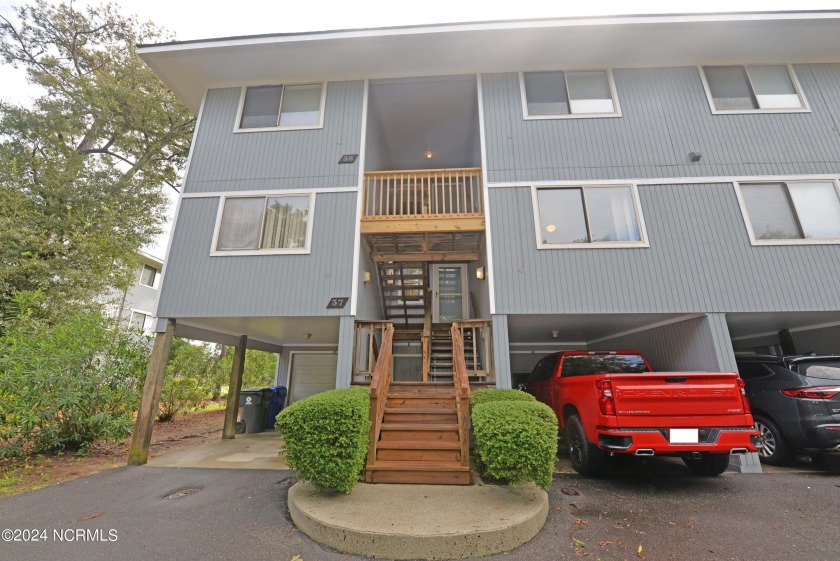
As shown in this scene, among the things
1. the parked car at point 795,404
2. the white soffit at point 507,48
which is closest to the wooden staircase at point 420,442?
the parked car at point 795,404

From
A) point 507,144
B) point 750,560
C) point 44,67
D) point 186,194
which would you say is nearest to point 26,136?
point 44,67

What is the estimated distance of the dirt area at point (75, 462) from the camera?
186 inches

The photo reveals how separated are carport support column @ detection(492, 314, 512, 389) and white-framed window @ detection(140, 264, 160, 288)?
714 inches

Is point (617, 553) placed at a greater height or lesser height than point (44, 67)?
lesser

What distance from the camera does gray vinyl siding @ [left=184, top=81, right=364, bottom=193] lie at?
23.0 ft

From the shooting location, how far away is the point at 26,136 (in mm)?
10539

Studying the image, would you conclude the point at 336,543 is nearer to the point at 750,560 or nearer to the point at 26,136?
the point at 750,560

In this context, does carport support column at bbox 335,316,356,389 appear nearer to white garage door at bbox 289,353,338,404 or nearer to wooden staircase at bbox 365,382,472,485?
wooden staircase at bbox 365,382,472,485

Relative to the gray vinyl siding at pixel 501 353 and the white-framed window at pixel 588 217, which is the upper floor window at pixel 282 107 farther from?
Result: the gray vinyl siding at pixel 501 353

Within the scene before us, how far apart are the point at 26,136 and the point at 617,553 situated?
17233 millimetres

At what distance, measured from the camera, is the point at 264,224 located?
6.77 metres

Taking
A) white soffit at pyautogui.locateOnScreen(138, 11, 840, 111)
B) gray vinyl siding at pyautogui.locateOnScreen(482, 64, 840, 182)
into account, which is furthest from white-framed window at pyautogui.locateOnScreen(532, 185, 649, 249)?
white soffit at pyautogui.locateOnScreen(138, 11, 840, 111)

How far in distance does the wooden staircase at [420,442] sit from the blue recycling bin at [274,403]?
5.71 meters

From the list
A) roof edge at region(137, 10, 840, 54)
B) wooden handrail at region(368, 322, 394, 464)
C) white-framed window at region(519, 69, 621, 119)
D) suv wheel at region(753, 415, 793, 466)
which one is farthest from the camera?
white-framed window at region(519, 69, 621, 119)
